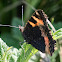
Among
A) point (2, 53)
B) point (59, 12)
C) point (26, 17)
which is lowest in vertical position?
point (2, 53)

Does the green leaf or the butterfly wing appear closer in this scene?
the green leaf

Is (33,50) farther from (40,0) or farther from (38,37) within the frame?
(40,0)

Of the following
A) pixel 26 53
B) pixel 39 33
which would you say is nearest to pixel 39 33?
pixel 39 33

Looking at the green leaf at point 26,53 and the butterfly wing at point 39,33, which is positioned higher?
the butterfly wing at point 39,33

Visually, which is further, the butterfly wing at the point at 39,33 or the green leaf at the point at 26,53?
the butterfly wing at the point at 39,33

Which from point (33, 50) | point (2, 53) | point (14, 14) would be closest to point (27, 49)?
point (33, 50)

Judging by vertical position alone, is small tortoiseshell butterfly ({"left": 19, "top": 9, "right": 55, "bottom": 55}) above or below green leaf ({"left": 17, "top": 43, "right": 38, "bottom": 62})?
above

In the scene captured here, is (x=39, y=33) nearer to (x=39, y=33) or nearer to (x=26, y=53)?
(x=39, y=33)

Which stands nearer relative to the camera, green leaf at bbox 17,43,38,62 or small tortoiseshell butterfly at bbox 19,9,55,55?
green leaf at bbox 17,43,38,62
